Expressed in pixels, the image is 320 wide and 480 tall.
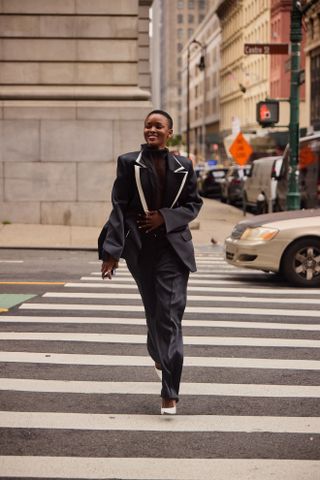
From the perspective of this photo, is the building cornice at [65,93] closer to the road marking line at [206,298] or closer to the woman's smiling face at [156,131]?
the road marking line at [206,298]

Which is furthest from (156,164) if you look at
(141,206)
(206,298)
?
(206,298)

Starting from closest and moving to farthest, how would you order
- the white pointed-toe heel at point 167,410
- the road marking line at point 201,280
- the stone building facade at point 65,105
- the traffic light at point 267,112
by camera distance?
the white pointed-toe heel at point 167,410
the road marking line at point 201,280
the traffic light at point 267,112
the stone building facade at point 65,105

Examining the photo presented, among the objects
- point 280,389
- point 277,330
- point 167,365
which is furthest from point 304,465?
point 277,330

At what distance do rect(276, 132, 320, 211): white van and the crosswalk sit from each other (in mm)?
23930

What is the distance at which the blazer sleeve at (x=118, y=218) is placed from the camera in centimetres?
683

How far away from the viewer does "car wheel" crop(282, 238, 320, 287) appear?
14.6 m

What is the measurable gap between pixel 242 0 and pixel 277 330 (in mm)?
100350

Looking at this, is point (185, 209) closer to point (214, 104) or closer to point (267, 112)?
point (267, 112)

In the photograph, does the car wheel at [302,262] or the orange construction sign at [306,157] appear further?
the orange construction sign at [306,157]

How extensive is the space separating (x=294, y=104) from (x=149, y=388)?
18.5m

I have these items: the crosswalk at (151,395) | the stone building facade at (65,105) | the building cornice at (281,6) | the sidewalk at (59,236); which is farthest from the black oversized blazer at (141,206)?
the building cornice at (281,6)

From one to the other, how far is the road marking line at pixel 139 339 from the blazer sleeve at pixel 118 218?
2972mm

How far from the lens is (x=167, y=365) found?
691 cm

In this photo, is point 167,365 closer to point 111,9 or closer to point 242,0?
point 111,9
